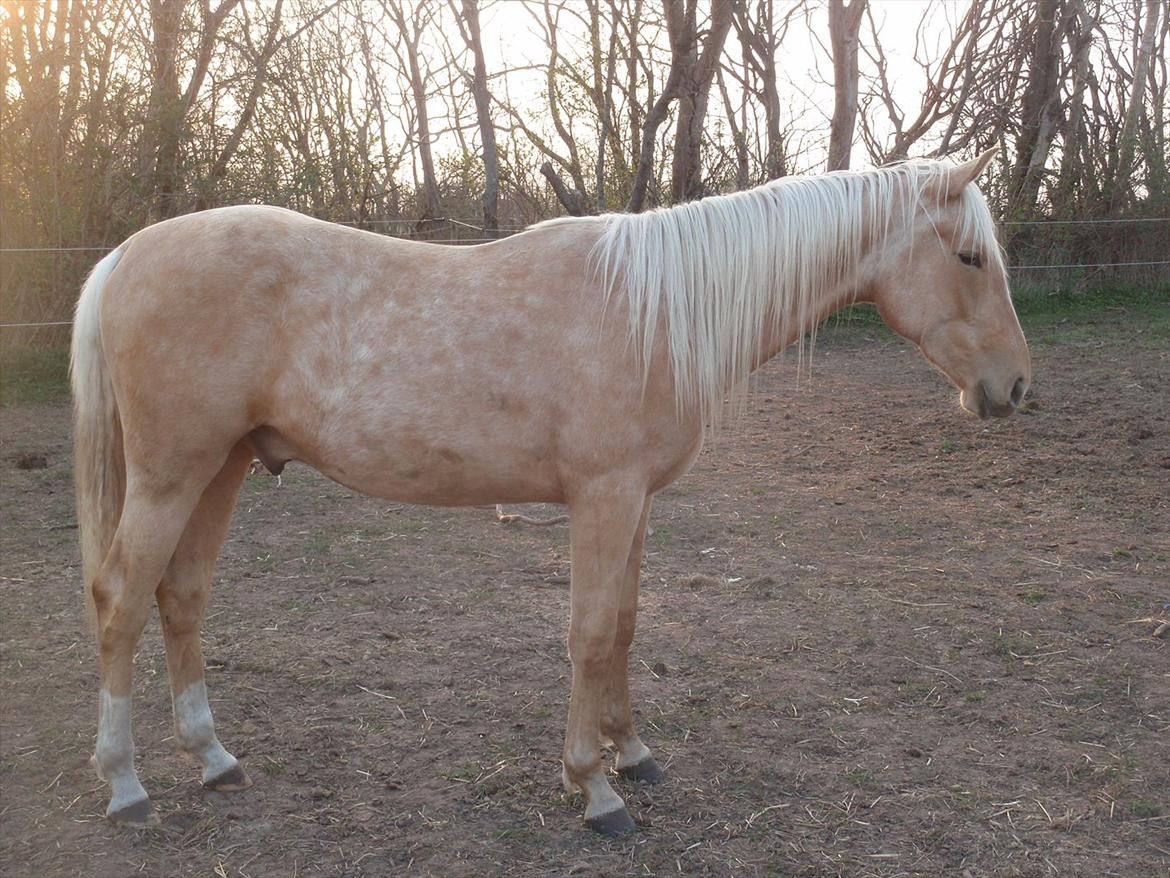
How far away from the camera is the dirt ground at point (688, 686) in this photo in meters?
2.45

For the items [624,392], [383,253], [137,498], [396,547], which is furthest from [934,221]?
[396,547]

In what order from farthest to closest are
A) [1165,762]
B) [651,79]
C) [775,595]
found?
1. [651,79]
2. [775,595]
3. [1165,762]

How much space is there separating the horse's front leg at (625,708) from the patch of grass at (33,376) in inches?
265

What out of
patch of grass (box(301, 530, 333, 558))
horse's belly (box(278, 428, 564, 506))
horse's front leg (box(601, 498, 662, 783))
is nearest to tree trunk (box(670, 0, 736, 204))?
patch of grass (box(301, 530, 333, 558))

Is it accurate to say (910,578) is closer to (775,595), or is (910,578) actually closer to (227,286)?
(775,595)

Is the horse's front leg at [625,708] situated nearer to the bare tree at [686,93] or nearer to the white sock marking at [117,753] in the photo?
the white sock marking at [117,753]

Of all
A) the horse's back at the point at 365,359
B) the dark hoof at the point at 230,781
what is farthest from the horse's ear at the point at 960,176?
the dark hoof at the point at 230,781

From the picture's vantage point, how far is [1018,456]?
6137 millimetres

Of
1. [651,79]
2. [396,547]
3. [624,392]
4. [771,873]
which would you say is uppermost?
[651,79]

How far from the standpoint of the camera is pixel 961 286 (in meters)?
2.62

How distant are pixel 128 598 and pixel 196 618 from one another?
0.28m

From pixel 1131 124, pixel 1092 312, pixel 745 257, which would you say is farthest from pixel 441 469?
pixel 1131 124

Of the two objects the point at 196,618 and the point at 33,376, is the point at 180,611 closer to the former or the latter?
the point at 196,618

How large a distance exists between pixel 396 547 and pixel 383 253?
2.42 meters
